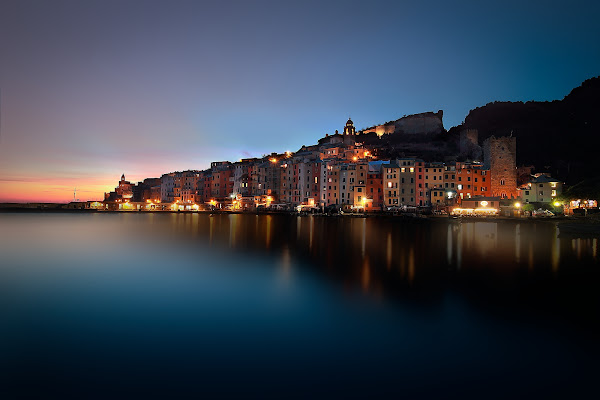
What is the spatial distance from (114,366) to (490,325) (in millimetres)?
8255

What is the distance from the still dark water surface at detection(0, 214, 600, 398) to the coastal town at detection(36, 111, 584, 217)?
4301 cm

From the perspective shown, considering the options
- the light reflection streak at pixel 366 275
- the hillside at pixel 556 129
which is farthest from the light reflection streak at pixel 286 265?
the hillside at pixel 556 129

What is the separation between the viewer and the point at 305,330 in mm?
8078

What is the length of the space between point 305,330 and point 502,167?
6361 cm

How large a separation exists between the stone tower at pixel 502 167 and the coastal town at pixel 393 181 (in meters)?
0.16

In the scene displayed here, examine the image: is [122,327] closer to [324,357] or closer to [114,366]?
[114,366]

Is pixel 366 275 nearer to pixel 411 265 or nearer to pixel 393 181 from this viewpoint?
pixel 411 265

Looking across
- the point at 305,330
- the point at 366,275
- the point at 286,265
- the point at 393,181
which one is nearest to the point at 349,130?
the point at 393,181

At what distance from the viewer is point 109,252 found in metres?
22.4

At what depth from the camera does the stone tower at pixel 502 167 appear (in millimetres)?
58906

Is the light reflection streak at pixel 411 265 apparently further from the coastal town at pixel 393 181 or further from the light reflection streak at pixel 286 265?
the coastal town at pixel 393 181

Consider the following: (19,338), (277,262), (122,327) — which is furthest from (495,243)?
(19,338)

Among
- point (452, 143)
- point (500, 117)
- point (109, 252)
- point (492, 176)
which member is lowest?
point (109, 252)

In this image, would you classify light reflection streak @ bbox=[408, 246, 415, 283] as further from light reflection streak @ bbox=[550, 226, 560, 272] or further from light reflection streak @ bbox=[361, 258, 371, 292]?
light reflection streak @ bbox=[550, 226, 560, 272]
